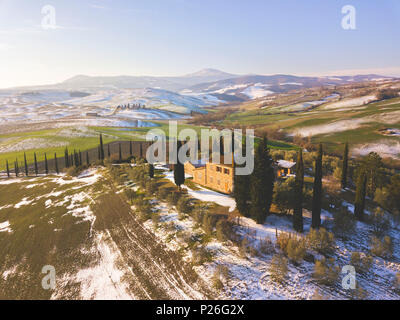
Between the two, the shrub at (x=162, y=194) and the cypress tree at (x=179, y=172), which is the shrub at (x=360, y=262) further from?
the cypress tree at (x=179, y=172)

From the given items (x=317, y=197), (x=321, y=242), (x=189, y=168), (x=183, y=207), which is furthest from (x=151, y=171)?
(x=321, y=242)

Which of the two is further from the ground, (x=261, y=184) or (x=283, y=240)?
(x=261, y=184)

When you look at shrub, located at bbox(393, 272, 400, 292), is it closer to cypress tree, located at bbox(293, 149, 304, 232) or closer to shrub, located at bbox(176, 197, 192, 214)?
cypress tree, located at bbox(293, 149, 304, 232)

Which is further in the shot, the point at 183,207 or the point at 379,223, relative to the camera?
the point at 183,207

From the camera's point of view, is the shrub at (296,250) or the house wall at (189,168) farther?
the house wall at (189,168)

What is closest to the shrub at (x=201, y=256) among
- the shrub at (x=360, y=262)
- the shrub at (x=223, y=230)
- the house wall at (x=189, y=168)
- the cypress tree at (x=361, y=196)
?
the shrub at (x=223, y=230)

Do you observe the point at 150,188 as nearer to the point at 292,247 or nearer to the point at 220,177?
the point at 220,177
